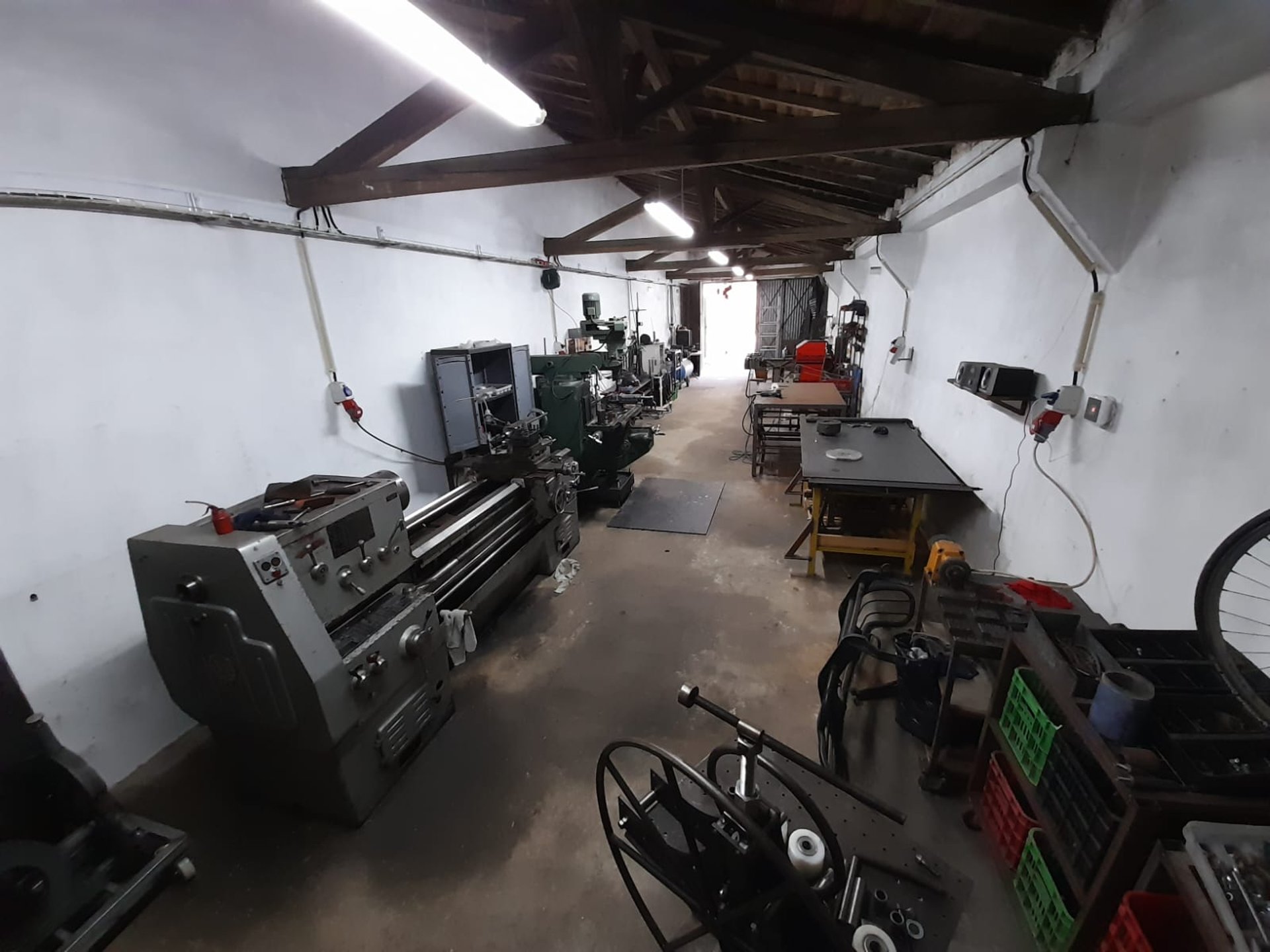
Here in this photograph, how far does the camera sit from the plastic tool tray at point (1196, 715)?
91 centimetres

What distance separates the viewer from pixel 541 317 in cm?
516

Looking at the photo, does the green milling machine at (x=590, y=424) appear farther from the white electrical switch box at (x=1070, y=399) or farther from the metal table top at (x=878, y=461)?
the white electrical switch box at (x=1070, y=399)

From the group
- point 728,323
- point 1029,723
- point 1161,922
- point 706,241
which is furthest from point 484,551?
point 728,323

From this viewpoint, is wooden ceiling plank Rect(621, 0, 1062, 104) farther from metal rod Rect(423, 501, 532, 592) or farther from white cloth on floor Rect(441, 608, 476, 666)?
white cloth on floor Rect(441, 608, 476, 666)

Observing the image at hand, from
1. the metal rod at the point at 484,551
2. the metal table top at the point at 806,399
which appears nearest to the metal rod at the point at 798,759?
the metal rod at the point at 484,551

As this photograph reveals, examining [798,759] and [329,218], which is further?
[329,218]

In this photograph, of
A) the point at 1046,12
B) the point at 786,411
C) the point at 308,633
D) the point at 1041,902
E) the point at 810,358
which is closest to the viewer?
the point at 1041,902

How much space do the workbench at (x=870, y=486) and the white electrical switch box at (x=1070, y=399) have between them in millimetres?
767

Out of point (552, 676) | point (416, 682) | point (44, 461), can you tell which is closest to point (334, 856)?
point (416, 682)

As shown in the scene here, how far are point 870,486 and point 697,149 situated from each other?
189 cm

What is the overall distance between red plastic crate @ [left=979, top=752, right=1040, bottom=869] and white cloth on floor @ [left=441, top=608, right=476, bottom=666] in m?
1.89

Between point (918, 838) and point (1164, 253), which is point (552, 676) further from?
point (1164, 253)

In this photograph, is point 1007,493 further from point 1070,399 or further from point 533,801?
point 533,801

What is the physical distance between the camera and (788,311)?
12594mm
